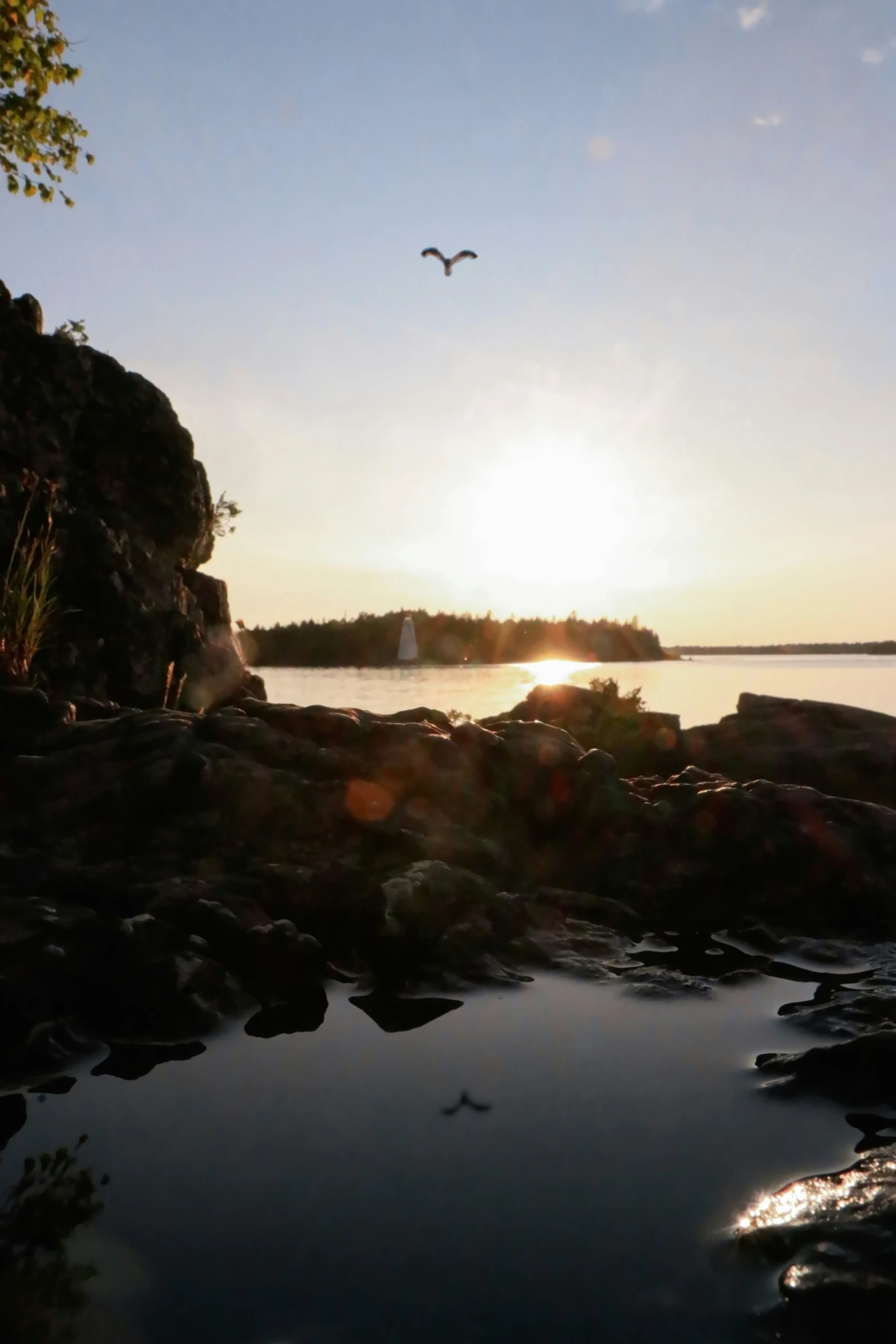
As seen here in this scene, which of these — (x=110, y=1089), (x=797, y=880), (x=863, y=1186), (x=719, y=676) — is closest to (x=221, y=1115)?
(x=110, y=1089)

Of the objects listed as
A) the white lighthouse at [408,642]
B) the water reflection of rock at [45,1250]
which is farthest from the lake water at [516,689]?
the water reflection of rock at [45,1250]

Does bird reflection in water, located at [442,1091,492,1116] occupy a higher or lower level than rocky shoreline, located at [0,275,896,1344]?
lower

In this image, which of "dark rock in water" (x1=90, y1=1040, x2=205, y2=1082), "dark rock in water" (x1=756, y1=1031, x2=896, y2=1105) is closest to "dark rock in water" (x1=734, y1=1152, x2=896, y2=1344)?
"dark rock in water" (x1=756, y1=1031, x2=896, y2=1105)

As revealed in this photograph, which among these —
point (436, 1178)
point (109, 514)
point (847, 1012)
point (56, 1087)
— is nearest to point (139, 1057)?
point (56, 1087)

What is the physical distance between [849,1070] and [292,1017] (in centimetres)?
252

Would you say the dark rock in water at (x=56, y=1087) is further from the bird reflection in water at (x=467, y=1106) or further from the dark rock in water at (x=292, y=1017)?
the bird reflection in water at (x=467, y=1106)

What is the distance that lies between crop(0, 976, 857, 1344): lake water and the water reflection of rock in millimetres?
58

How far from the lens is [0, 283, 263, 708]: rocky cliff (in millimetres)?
10898

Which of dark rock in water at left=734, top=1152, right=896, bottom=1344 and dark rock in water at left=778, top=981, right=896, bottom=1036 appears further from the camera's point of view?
dark rock in water at left=778, top=981, right=896, bottom=1036

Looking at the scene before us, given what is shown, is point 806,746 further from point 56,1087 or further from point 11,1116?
point 11,1116

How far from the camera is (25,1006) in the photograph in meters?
4.03

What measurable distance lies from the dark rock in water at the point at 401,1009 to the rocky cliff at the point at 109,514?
5904mm

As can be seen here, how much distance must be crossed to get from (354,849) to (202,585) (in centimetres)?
1003

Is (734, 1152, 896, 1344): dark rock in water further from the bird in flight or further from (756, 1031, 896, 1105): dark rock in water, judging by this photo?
the bird in flight
